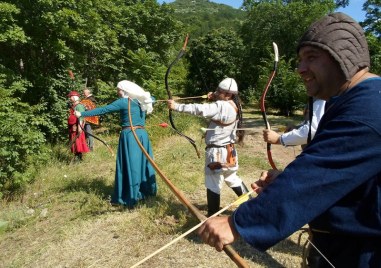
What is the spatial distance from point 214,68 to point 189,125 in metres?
14.4

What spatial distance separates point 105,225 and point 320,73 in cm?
370

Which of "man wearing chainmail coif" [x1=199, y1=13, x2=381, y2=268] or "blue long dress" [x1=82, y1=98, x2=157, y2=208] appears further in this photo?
"blue long dress" [x1=82, y1=98, x2=157, y2=208]

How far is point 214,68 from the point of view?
24.4m

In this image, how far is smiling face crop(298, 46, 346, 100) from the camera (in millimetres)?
1226

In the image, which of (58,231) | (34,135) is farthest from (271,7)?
(58,231)

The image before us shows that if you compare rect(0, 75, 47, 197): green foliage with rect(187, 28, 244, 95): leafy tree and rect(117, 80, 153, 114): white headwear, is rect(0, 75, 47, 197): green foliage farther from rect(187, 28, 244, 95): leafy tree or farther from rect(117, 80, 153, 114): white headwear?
rect(187, 28, 244, 95): leafy tree

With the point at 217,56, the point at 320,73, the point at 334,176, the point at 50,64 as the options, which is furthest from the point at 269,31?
the point at 334,176

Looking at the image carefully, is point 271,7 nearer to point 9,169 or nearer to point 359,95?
point 9,169

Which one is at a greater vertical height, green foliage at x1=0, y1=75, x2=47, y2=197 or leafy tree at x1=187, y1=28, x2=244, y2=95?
leafy tree at x1=187, y1=28, x2=244, y2=95

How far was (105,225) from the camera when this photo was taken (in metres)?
4.36

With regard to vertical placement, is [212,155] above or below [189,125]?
above

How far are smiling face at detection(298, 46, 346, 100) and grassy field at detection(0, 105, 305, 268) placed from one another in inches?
64.6

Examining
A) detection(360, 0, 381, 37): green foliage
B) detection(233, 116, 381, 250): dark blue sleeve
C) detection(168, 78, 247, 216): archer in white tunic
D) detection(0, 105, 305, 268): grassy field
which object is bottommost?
detection(0, 105, 305, 268): grassy field

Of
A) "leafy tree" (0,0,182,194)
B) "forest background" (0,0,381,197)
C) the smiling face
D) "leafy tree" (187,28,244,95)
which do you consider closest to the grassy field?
"forest background" (0,0,381,197)
